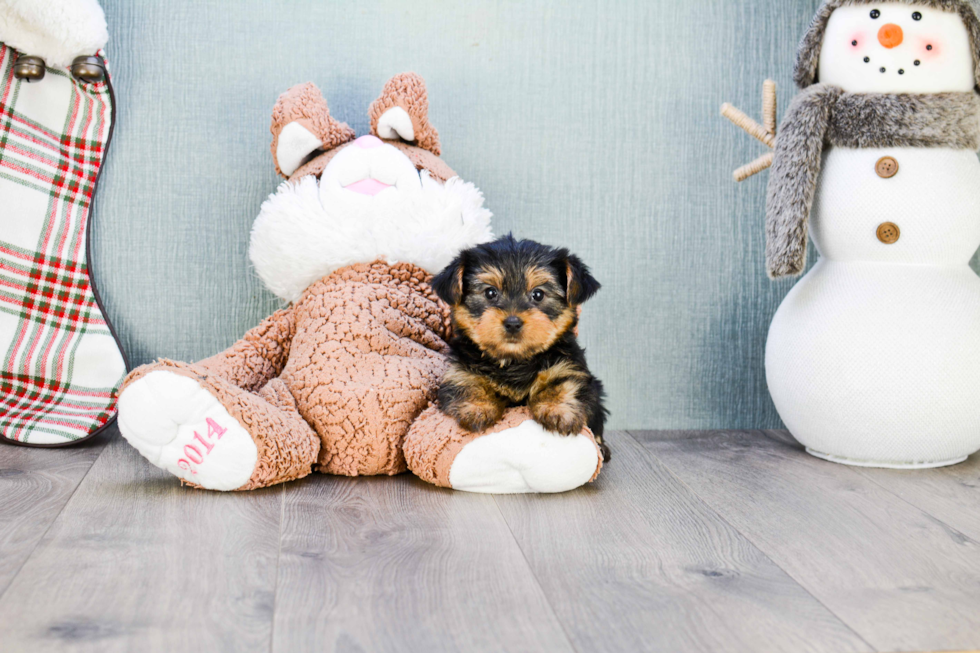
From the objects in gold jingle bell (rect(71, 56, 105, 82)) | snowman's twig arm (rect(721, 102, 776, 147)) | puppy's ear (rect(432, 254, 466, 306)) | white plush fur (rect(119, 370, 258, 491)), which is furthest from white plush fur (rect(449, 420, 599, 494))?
gold jingle bell (rect(71, 56, 105, 82))

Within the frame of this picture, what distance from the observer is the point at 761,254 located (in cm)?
225

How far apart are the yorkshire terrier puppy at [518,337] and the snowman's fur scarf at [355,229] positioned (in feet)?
0.71

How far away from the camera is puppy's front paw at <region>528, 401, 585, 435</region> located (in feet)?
5.07

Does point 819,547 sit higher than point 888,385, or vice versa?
point 888,385

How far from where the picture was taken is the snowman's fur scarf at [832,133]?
176 cm

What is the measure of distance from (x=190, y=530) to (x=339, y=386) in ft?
1.45

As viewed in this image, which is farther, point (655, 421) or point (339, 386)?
point (655, 421)

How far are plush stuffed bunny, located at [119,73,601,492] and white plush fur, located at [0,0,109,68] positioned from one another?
0.46 metres

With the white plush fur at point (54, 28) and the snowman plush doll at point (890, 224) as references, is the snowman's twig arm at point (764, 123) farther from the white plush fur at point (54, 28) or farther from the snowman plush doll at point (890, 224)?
the white plush fur at point (54, 28)

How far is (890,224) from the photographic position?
70.4 inches

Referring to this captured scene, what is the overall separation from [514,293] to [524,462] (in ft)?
1.06

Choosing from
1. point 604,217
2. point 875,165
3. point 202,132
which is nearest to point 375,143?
point 202,132

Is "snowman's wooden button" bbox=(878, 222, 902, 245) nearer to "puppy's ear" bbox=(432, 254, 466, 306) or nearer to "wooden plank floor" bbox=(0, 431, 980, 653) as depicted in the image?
"wooden plank floor" bbox=(0, 431, 980, 653)

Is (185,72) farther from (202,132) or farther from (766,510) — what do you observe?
(766,510)
